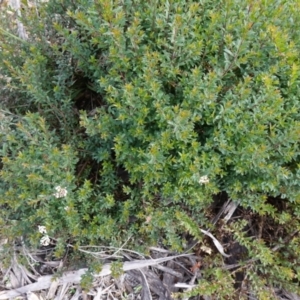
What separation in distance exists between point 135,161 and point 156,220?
0.37 meters

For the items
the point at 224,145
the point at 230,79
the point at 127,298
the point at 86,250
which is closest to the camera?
the point at 224,145

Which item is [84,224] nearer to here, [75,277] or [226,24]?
[75,277]

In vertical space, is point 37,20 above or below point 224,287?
above

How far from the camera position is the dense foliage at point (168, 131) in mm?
2023

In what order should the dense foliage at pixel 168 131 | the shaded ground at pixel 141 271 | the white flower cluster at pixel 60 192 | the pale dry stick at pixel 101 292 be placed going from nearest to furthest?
the dense foliage at pixel 168 131, the white flower cluster at pixel 60 192, the shaded ground at pixel 141 271, the pale dry stick at pixel 101 292

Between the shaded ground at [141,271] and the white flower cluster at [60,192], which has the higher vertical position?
the white flower cluster at [60,192]

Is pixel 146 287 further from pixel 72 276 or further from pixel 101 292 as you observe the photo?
pixel 72 276

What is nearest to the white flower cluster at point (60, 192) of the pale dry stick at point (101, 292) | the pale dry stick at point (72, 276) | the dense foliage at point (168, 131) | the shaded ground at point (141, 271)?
the dense foliage at point (168, 131)

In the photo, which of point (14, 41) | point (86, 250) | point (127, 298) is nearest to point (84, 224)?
point (86, 250)

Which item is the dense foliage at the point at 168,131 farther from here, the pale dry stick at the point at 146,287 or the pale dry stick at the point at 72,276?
the pale dry stick at the point at 146,287

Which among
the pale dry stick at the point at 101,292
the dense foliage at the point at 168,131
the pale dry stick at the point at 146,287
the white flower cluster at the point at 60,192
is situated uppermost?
the dense foliage at the point at 168,131

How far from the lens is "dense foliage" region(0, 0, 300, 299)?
202 cm

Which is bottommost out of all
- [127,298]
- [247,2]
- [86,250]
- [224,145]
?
[127,298]

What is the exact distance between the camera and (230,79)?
2211 mm
